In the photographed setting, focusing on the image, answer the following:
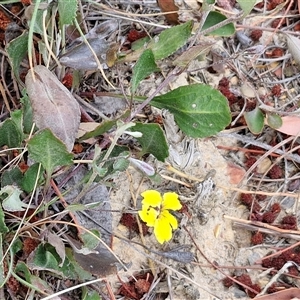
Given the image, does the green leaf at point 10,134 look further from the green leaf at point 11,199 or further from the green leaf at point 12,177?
the green leaf at point 11,199

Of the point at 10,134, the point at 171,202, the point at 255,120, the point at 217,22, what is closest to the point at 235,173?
the point at 255,120

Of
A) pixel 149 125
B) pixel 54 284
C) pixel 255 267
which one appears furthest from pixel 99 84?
pixel 255 267

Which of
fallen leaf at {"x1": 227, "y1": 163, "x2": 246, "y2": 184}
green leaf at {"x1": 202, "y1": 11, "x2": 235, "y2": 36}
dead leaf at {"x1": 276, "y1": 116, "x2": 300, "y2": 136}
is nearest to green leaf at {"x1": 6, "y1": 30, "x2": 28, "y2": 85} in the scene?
green leaf at {"x1": 202, "y1": 11, "x2": 235, "y2": 36}

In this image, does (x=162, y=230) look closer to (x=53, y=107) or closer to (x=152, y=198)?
(x=152, y=198)

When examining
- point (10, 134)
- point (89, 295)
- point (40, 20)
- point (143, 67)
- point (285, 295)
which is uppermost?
point (40, 20)

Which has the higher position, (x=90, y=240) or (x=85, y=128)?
(x=85, y=128)

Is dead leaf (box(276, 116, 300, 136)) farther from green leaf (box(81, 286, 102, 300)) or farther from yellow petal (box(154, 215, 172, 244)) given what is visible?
green leaf (box(81, 286, 102, 300))
